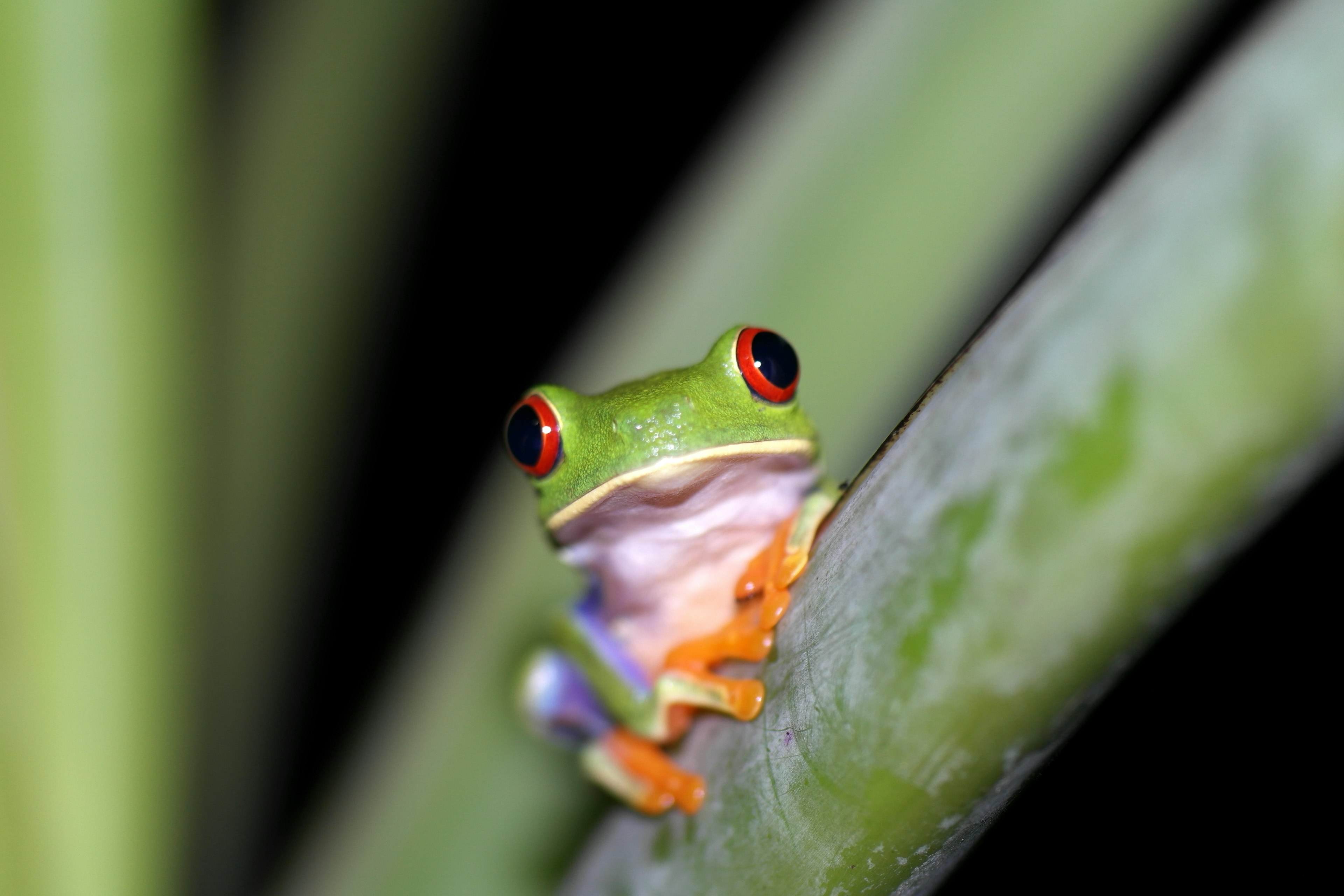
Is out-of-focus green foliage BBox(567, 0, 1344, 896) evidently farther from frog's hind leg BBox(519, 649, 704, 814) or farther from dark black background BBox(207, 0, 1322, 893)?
dark black background BBox(207, 0, 1322, 893)

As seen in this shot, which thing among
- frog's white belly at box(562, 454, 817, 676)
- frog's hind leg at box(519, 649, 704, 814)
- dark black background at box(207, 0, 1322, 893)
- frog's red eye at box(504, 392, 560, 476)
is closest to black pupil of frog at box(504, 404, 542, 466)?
frog's red eye at box(504, 392, 560, 476)

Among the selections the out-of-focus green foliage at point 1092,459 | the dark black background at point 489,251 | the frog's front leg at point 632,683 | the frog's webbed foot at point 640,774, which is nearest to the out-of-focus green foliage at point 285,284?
the dark black background at point 489,251

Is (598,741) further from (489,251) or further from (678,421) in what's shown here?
(489,251)

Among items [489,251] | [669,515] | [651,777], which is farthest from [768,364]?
[489,251]

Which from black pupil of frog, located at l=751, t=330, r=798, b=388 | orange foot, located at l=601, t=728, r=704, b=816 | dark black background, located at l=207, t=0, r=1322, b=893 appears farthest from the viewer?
dark black background, located at l=207, t=0, r=1322, b=893

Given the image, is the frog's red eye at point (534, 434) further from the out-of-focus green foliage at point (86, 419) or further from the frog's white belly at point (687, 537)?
the out-of-focus green foliage at point (86, 419)

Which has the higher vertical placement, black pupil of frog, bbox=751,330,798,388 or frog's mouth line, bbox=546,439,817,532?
black pupil of frog, bbox=751,330,798,388
